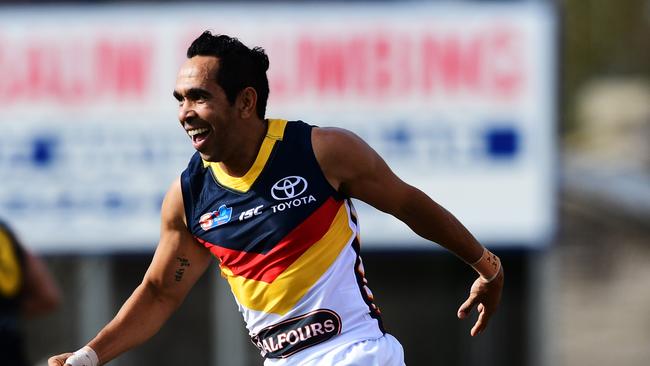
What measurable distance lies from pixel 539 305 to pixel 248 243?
7.23m

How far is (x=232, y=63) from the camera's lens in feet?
14.3

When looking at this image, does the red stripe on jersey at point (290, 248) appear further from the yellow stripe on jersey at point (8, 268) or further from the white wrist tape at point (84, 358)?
the yellow stripe on jersey at point (8, 268)

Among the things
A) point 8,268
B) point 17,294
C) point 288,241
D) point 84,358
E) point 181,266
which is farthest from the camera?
point 17,294

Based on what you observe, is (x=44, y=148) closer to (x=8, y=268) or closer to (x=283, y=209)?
(x=8, y=268)

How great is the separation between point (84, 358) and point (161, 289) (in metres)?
0.36

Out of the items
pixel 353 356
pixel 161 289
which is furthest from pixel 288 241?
pixel 161 289

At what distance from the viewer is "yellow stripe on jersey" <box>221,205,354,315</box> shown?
438cm

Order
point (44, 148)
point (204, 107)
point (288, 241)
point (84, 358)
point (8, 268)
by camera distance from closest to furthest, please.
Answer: point (204, 107), point (288, 241), point (84, 358), point (8, 268), point (44, 148)

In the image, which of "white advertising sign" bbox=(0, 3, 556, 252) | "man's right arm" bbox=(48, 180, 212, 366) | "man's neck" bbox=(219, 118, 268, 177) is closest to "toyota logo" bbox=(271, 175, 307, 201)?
"man's neck" bbox=(219, 118, 268, 177)

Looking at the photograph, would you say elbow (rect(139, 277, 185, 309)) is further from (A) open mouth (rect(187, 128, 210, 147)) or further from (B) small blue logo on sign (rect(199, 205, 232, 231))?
(A) open mouth (rect(187, 128, 210, 147))

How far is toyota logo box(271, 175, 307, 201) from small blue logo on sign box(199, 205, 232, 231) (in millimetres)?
170

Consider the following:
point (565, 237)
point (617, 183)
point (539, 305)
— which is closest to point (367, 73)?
point (539, 305)

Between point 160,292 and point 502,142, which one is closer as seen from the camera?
point 160,292

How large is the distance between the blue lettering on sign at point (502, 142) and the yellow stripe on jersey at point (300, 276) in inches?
256
